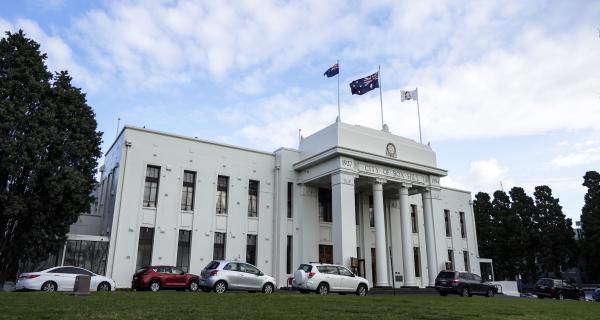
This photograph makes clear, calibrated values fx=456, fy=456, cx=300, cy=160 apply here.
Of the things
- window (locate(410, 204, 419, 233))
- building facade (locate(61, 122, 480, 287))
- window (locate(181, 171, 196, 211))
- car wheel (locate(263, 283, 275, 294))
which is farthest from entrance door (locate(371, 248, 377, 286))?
car wheel (locate(263, 283, 275, 294))

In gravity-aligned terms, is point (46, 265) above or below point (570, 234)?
below

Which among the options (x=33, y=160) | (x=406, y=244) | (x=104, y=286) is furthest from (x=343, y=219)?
(x=33, y=160)

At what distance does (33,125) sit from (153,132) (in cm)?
788

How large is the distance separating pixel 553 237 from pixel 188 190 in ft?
132

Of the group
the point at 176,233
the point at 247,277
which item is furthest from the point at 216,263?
the point at 176,233

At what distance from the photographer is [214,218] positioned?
29.7 metres

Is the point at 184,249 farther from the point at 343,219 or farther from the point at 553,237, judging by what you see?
the point at 553,237

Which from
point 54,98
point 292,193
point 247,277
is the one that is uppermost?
point 54,98

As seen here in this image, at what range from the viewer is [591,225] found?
46594 mm

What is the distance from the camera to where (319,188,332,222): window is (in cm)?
3400

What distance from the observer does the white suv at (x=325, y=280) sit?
2102 cm

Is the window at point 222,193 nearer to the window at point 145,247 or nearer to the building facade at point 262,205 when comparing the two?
the building facade at point 262,205

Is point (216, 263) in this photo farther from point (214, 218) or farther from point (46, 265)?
point (46, 265)

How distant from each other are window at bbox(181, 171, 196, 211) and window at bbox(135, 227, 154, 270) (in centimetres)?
267
